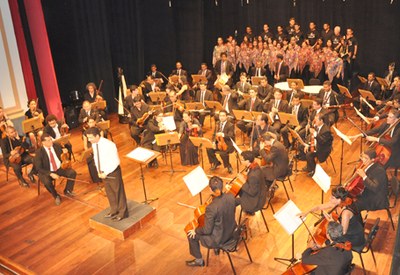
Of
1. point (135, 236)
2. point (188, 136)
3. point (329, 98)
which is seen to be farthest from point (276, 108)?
point (135, 236)

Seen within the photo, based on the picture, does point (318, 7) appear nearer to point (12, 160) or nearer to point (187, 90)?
point (187, 90)

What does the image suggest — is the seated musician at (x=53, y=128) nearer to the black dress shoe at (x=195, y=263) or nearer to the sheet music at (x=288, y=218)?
the black dress shoe at (x=195, y=263)

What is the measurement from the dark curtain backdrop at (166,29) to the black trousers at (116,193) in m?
7.01

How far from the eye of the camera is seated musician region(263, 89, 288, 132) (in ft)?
29.8

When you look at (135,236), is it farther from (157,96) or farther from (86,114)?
(157,96)

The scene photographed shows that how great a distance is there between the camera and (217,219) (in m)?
5.24

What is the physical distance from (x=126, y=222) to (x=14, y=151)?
10.5ft

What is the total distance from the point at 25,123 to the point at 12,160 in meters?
0.87

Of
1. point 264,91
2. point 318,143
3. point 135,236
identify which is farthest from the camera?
point 264,91

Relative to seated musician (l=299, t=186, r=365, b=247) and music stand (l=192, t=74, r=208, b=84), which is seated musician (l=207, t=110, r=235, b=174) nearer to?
seated musician (l=299, t=186, r=365, b=247)

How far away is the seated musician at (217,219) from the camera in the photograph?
5.21m

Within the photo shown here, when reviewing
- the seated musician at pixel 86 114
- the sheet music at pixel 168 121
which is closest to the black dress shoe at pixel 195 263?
the sheet music at pixel 168 121

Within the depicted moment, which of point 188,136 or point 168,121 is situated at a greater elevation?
point 168,121

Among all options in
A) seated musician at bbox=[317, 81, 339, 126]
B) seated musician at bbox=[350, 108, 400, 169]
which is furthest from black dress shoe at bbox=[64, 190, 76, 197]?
seated musician at bbox=[317, 81, 339, 126]
